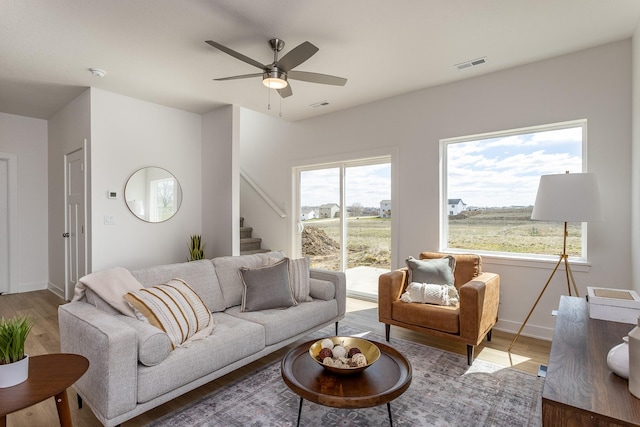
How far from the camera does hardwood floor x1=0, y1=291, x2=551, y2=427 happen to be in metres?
1.95

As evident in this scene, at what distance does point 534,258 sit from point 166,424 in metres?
3.38

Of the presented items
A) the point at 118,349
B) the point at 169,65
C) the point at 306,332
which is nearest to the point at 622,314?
the point at 306,332

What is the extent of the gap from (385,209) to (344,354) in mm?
2860

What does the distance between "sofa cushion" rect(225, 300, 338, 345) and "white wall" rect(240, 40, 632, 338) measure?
1580 mm

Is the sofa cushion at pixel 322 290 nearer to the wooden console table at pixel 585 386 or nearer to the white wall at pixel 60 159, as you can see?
the wooden console table at pixel 585 386

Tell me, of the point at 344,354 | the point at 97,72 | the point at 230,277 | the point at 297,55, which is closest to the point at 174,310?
the point at 230,277

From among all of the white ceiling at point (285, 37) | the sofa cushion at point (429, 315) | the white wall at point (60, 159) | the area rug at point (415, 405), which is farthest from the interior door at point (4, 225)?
the sofa cushion at point (429, 315)

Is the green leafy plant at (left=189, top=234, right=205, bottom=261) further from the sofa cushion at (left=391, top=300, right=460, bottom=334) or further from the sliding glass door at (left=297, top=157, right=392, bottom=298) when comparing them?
the sofa cushion at (left=391, top=300, right=460, bottom=334)

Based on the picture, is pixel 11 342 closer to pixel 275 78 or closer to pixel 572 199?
pixel 275 78

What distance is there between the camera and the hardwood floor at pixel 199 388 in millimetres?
1950

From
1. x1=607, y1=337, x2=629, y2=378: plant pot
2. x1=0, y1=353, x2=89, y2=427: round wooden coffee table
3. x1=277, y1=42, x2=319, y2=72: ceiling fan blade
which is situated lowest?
x1=0, y1=353, x2=89, y2=427: round wooden coffee table

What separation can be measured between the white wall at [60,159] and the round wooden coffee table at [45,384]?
2.76 meters

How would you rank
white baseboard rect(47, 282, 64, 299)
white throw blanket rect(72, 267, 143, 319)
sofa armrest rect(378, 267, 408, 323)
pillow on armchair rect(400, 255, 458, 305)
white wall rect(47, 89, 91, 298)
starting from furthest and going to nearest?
white baseboard rect(47, 282, 64, 299) < white wall rect(47, 89, 91, 298) < sofa armrest rect(378, 267, 408, 323) < pillow on armchair rect(400, 255, 458, 305) < white throw blanket rect(72, 267, 143, 319)

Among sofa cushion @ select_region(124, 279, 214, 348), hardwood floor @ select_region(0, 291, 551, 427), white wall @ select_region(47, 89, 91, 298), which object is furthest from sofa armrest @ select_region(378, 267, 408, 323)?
A: white wall @ select_region(47, 89, 91, 298)
